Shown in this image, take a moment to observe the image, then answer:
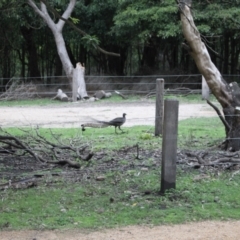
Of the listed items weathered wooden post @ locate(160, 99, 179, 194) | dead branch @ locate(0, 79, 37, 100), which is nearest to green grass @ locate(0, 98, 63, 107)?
dead branch @ locate(0, 79, 37, 100)

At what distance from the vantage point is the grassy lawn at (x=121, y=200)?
5062 mm

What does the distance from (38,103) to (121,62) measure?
9.37m

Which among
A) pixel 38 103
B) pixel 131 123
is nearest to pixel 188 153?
pixel 131 123

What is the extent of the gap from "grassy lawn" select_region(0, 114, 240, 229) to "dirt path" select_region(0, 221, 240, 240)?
0.12m

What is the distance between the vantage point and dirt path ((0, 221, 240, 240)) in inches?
183

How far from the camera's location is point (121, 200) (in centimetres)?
564

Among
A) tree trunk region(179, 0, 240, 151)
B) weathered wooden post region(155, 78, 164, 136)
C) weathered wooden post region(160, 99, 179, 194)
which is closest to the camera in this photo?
weathered wooden post region(160, 99, 179, 194)

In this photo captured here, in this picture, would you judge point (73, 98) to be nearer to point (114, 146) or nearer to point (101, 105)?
point (101, 105)

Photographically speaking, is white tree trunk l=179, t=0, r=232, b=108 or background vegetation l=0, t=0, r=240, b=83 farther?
background vegetation l=0, t=0, r=240, b=83

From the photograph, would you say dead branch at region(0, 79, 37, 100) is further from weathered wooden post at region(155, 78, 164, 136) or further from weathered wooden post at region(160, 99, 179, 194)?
weathered wooden post at region(160, 99, 179, 194)

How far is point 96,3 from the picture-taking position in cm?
2253

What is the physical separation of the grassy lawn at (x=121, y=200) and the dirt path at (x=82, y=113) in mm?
5409

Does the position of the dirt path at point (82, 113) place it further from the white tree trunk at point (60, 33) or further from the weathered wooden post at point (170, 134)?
the weathered wooden post at point (170, 134)

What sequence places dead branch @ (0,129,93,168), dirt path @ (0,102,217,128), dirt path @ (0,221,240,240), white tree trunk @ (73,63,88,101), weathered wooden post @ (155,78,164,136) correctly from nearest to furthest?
dirt path @ (0,221,240,240) < dead branch @ (0,129,93,168) < weathered wooden post @ (155,78,164,136) < dirt path @ (0,102,217,128) < white tree trunk @ (73,63,88,101)
